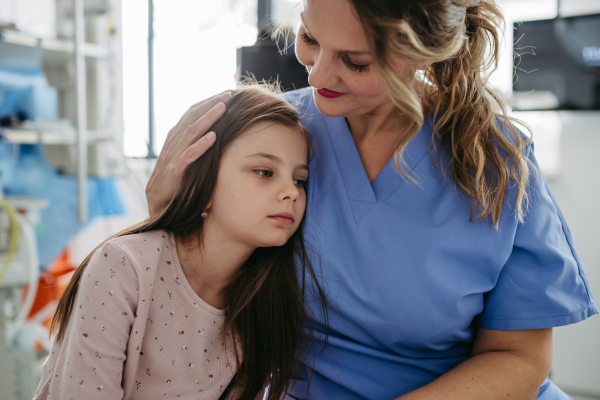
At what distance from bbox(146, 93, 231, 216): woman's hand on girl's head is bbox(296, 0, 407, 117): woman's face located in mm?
241

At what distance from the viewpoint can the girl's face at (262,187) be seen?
944 mm

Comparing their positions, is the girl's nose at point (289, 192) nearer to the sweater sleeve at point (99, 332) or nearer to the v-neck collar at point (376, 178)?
the v-neck collar at point (376, 178)

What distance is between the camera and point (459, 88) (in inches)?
36.8

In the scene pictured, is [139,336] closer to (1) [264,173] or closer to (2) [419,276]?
(1) [264,173]

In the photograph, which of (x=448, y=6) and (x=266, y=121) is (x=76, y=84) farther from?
(x=448, y=6)

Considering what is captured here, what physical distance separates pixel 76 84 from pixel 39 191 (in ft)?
2.24

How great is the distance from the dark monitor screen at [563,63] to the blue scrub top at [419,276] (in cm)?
155

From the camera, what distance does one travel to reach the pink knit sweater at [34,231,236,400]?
84cm

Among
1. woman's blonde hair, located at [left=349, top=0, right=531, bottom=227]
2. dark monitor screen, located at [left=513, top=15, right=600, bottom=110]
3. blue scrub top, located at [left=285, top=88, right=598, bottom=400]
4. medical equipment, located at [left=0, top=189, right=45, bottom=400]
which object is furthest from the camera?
dark monitor screen, located at [left=513, top=15, right=600, bottom=110]

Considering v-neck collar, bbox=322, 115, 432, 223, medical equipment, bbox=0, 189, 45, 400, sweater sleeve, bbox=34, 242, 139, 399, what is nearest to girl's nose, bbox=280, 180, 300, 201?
v-neck collar, bbox=322, 115, 432, 223

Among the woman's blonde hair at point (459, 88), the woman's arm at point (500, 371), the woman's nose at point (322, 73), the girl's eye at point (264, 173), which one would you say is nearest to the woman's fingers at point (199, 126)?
the girl's eye at point (264, 173)

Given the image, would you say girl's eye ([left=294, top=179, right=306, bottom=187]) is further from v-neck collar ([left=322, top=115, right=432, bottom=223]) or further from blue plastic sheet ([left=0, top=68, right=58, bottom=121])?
blue plastic sheet ([left=0, top=68, right=58, bottom=121])

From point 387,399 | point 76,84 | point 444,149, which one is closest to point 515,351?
point 387,399

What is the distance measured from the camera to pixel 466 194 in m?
0.90
